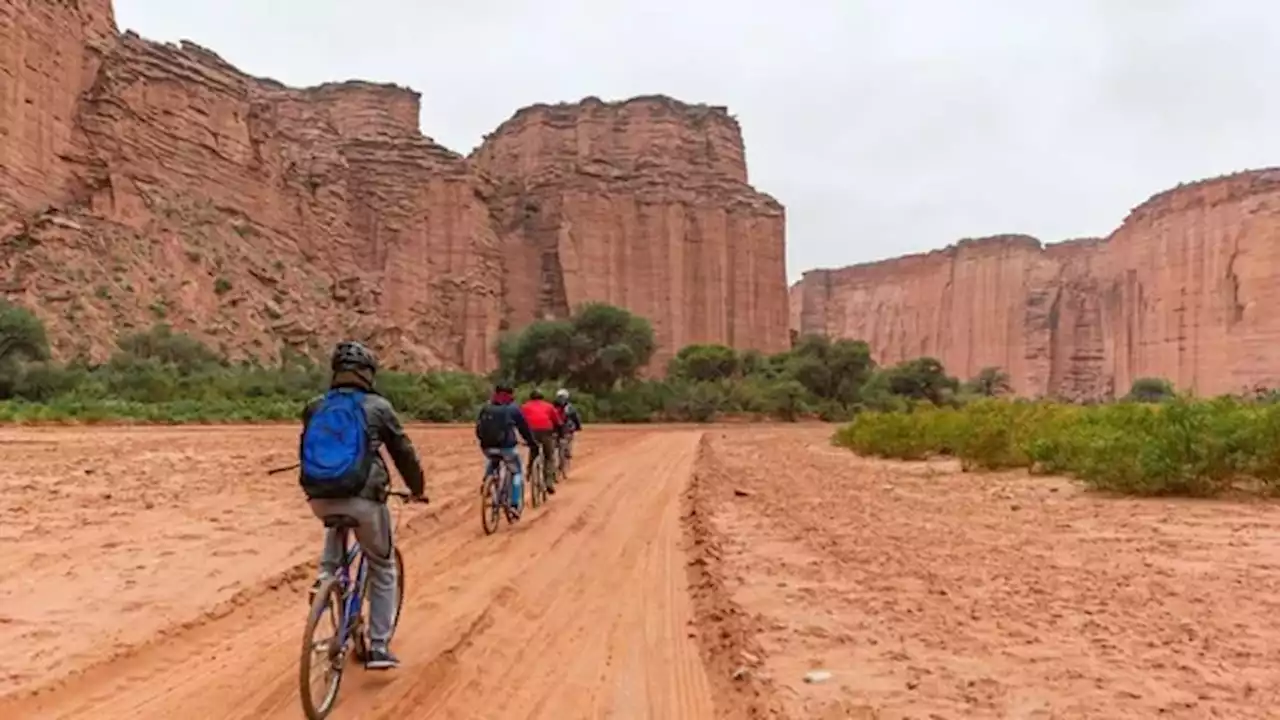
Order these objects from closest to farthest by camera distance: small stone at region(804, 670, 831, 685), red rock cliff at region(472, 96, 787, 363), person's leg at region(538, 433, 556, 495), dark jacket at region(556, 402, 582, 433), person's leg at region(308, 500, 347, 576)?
person's leg at region(308, 500, 347, 576) < small stone at region(804, 670, 831, 685) < person's leg at region(538, 433, 556, 495) < dark jacket at region(556, 402, 582, 433) < red rock cliff at region(472, 96, 787, 363)

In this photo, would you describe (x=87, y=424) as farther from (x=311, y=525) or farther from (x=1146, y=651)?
(x=1146, y=651)

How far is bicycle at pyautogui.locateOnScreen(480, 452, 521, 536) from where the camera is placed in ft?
39.1

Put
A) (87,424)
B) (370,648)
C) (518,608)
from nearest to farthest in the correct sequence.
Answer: (370,648)
(518,608)
(87,424)

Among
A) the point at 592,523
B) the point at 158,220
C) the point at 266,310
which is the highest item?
the point at 158,220

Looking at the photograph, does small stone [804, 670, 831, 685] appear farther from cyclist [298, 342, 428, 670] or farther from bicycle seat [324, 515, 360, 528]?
bicycle seat [324, 515, 360, 528]

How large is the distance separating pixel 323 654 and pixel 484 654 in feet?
4.72

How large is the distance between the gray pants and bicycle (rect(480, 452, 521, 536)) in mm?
5856

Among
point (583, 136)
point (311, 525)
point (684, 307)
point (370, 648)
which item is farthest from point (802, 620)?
point (583, 136)

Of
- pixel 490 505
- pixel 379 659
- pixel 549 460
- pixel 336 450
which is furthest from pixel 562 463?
pixel 336 450

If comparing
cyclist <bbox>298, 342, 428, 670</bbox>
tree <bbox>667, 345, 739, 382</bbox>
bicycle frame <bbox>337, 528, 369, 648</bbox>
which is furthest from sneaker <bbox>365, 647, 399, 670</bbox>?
tree <bbox>667, 345, 739, 382</bbox>

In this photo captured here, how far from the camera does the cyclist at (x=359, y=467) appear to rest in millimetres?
5246

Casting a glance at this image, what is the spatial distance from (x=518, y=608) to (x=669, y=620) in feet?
4.19

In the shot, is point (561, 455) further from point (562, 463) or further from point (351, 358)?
point (351, 358)

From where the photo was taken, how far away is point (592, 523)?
42.8 feet
